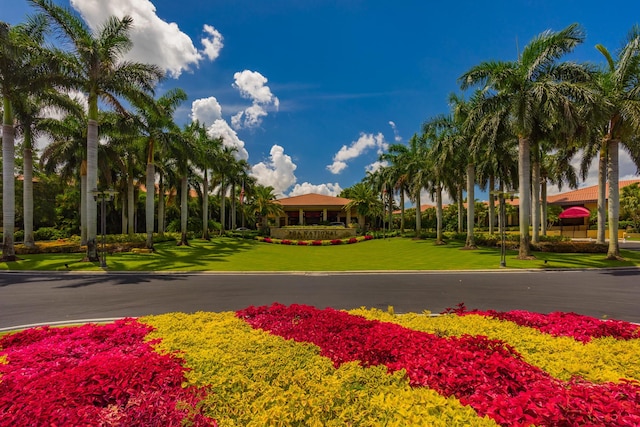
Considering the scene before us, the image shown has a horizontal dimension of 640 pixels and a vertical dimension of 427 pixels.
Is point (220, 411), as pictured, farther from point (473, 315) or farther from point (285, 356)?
point (473, 315)

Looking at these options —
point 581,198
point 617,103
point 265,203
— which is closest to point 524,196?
point 617,103

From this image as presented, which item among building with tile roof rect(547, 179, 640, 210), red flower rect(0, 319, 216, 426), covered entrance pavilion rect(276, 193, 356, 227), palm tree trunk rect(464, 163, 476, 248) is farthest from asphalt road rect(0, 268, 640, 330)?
building with tile roof rect(547, 179, 640, 210)

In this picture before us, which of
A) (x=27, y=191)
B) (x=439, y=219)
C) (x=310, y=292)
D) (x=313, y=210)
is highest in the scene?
(x=27, y=191)

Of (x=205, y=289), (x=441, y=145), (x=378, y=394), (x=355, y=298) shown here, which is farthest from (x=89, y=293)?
(x=441, y=145)

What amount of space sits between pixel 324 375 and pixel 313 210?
179ft

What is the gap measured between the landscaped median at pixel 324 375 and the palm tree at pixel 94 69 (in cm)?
1664

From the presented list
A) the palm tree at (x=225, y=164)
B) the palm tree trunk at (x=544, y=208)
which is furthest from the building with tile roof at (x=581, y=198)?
the palm tree at (x=225, y=164)

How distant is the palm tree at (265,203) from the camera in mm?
52156

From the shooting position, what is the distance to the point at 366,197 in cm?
5100

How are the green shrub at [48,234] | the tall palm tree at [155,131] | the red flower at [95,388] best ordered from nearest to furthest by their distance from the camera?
1. the red flower at [95,388]
2. the tall palm tree at [155,131]
3. the green shrub at [48,234]

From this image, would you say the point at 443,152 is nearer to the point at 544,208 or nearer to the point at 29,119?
the point at 544,208

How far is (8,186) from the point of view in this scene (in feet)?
62.3

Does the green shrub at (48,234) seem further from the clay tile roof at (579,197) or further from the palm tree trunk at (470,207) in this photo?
the clay tile roof at (579,197)

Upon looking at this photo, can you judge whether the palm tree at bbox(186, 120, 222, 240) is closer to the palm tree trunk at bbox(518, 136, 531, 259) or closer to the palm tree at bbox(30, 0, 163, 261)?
the palm tree at bbox(30, 0, 163, 261)
